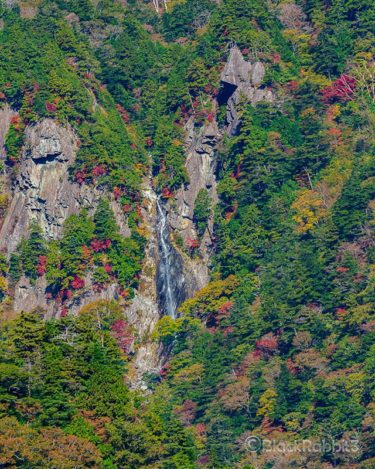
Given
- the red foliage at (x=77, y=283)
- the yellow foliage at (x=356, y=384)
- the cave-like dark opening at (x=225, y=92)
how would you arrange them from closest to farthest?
the yellow foliage at (x=356, y=384) < the red foliage at (x=77, y=283) < the cave-like dark opening at (x=225, y=92)

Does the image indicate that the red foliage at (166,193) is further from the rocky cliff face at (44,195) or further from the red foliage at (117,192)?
the rocky cliff face at (44,195)

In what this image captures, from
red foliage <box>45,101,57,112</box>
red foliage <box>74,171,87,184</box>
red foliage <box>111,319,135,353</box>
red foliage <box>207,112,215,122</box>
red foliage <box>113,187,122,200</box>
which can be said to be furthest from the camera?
red foliage <box>207,112,215,122</box>

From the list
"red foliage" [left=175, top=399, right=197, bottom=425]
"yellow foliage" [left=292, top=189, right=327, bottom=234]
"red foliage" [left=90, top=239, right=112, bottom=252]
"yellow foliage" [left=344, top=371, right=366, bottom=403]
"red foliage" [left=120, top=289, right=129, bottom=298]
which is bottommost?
"red foliage" [left=120, top=289, right=129, bottom=298]

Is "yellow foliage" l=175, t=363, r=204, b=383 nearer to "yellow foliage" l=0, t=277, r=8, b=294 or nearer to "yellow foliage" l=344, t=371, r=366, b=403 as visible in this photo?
"yellow foliage" l=344, t=371, r=366, b=403

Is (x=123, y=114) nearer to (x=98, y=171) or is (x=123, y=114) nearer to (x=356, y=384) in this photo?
(x=98, y=171)

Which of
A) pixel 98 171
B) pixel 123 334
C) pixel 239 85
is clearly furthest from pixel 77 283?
pixel 239 85

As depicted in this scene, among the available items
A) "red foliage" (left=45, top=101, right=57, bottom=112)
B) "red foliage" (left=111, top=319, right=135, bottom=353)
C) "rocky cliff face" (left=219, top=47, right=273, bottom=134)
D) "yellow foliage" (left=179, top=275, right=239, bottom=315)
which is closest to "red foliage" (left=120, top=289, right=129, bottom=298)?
"red foliage" (left=111, top=319, right=135, bottom=353)

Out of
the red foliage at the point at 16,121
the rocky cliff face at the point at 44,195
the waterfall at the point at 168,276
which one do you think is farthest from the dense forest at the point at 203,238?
the waterfall at the point at 168,276
